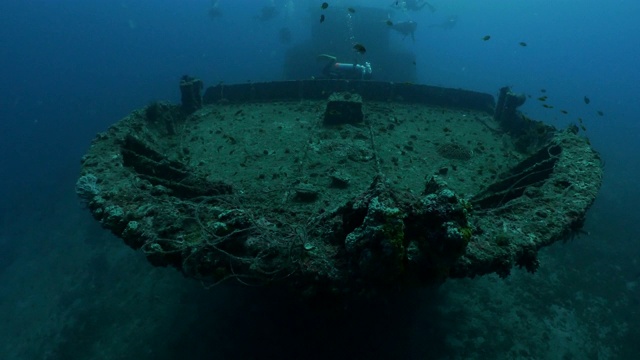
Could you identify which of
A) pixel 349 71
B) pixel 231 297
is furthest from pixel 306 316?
pixel 349 71

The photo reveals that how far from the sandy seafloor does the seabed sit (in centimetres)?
255

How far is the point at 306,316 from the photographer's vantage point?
657cm

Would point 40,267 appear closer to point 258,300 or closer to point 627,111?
point 258,300

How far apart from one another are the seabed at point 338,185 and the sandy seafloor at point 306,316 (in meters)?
2.55

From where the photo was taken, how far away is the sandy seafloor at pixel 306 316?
6750 mm

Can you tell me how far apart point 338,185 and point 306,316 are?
2.67m

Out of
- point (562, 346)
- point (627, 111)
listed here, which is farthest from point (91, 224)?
point (627, 111)

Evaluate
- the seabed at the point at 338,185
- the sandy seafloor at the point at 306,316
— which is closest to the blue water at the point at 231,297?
the sandy seafloor at the point at 306,316

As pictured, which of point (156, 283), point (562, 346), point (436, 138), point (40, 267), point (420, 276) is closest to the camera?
point (420, 276)

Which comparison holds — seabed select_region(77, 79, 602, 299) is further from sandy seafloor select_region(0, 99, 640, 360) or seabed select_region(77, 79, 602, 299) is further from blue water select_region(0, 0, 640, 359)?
blue water select_region(0, 0, 640, 359)

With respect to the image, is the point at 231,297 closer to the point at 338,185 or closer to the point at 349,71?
the point at 338,185

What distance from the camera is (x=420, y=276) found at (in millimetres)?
3545

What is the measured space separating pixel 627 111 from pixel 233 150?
168ft

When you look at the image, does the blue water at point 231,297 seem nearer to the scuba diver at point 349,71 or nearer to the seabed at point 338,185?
the seabed at point 338,185
